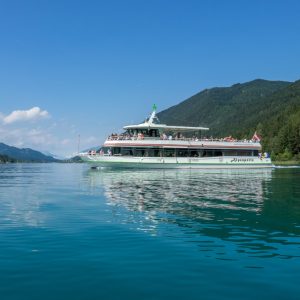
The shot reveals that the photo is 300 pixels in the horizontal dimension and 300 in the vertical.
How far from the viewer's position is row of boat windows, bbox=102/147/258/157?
63281 millimetres

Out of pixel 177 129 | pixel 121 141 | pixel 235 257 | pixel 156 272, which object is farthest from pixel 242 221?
pixel 177 129

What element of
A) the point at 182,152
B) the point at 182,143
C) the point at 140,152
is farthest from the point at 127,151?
the point at 182,152

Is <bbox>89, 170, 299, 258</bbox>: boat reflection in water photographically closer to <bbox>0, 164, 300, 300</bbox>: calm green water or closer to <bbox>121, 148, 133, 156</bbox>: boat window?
<bbox>0, 164, 300, 300</bbox>: calm green water

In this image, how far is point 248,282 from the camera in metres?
8.21

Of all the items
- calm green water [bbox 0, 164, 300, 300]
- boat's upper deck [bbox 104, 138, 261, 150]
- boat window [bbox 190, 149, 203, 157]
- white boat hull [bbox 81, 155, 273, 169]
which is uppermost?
boat's upper deck [bbox 104, 138, 261, 150]

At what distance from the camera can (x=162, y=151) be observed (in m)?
65.3

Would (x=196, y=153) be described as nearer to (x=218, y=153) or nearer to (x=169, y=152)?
(x=218, y=153)

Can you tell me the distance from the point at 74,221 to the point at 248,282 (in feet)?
28.1

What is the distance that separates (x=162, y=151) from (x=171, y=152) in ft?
5.84

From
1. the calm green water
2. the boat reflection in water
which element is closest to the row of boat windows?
the boat reflection in water

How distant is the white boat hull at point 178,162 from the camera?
6203 centimetres

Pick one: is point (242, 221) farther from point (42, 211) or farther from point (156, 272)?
point (42, 211)

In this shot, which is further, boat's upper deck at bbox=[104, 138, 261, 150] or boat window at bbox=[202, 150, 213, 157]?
boat window at bbox=[202, 150, 213, 157]

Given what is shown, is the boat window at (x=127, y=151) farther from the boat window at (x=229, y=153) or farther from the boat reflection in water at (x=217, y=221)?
the boat reflection in water at (x=217, y=221)
